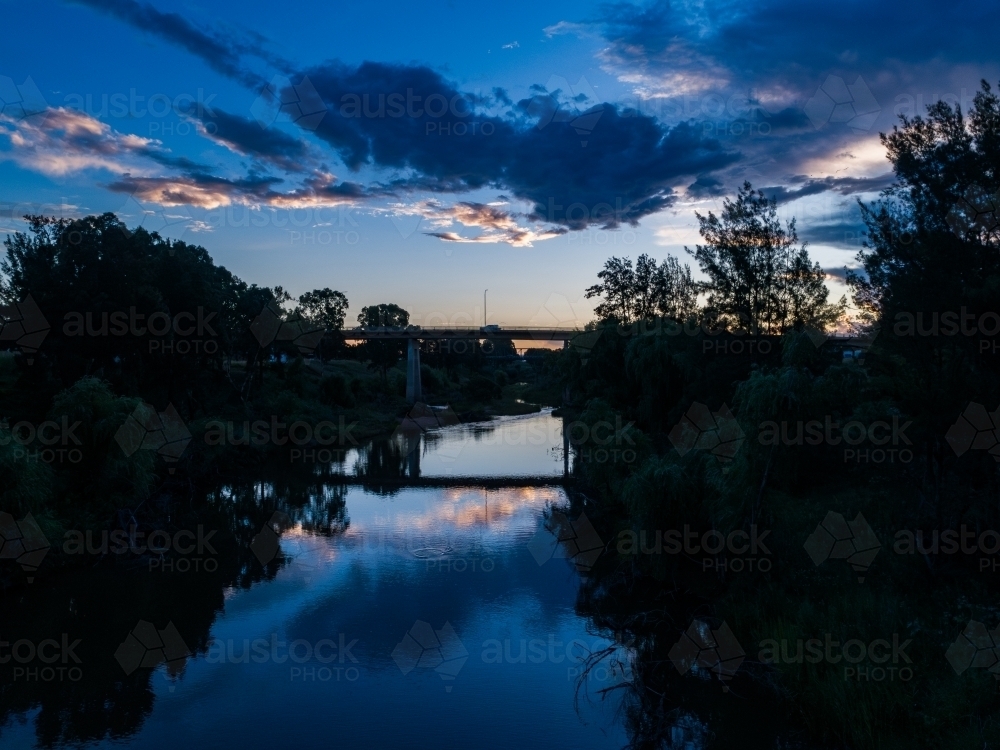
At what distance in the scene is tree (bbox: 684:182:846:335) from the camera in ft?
115

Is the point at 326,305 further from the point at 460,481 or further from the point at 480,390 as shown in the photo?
the point at 460,481

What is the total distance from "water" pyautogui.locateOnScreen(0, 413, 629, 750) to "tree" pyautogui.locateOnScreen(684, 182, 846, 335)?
15.9m

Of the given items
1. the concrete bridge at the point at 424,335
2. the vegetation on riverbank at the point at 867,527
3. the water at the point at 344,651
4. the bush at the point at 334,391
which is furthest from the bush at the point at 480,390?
the vegetation on riverbank at the point at 867,527

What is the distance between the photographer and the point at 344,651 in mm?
17281

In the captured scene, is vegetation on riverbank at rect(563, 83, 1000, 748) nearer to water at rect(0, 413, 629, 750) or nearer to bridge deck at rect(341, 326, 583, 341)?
water at rect(0, 413, 629, 750)

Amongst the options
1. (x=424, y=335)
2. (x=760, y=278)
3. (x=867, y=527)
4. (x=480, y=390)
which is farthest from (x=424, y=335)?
(x=867, y=527)

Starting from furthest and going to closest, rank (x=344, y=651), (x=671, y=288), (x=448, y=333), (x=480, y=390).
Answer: (x=480, y=390)
(x=448, y=333)
(x=671, y=288)
(x=344, y=651)

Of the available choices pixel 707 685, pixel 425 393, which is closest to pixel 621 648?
pixel 707 685

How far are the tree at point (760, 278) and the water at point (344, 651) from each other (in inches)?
627

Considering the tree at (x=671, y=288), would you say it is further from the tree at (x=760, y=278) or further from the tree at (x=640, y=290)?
the tree at (x=760, y=278)

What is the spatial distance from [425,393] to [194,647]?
234ft

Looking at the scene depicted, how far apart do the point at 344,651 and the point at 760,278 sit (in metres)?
27.5

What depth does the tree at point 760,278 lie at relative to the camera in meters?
35.1

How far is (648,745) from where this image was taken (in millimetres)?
13250
